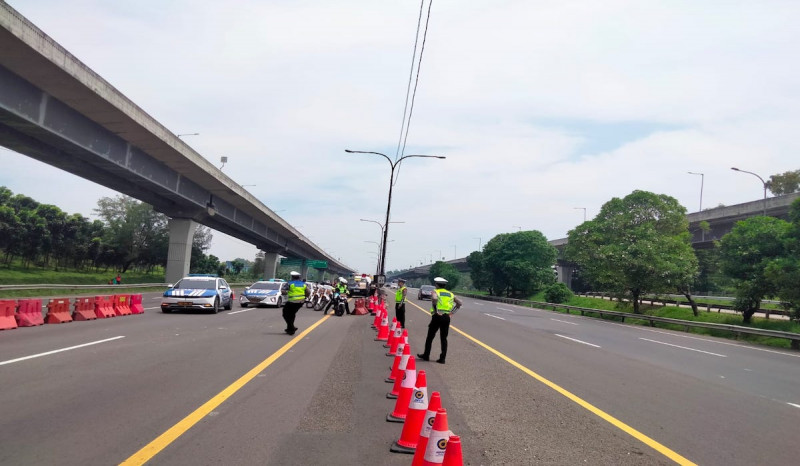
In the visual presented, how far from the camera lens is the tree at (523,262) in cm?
7188

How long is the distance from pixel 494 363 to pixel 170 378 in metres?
6.49

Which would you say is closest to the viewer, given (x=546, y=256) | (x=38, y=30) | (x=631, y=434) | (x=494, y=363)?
(x=631, y=434)

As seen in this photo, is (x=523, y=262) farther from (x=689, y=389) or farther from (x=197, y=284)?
(x=689, y=389)

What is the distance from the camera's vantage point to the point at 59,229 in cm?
5550

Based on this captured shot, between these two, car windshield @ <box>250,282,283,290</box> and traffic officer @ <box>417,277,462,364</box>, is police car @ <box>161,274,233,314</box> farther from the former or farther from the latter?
traffic officer @ <box>417,277,462,364</box>

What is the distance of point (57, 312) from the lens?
52.5 feet

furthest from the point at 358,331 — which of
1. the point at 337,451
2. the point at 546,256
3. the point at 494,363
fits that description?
the point at 546,256

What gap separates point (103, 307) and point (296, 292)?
320 inches

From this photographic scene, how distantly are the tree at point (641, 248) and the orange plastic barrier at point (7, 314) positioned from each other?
33.4 meters

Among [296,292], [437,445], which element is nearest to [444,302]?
[296,292]

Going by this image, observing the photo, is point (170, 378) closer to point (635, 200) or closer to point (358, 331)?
point (358, 331)

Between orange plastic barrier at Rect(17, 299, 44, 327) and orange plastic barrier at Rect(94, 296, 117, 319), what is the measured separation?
2784mm

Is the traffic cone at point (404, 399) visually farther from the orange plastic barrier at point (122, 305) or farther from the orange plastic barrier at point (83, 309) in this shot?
the orange plastic barrier at point (122, 305)

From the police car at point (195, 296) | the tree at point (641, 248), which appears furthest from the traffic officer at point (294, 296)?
the tree at point (641, 248)
